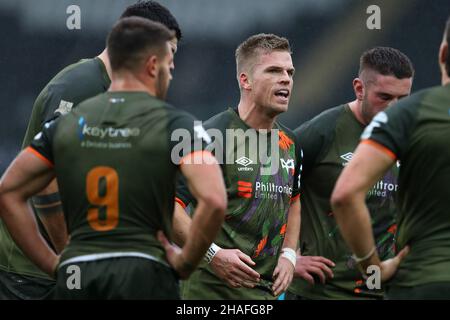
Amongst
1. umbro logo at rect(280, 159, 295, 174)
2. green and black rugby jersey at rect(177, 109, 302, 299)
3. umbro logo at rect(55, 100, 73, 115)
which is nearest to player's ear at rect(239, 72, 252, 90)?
green and black rugby jersey at rect(177, 109, 302, 299)

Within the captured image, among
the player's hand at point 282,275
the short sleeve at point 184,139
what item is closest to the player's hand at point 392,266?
the short sleeve at point 184,139

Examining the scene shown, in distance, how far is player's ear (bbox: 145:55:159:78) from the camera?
416 centimetres

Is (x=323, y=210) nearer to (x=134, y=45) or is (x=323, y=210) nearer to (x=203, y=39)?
(x=134, y=45)

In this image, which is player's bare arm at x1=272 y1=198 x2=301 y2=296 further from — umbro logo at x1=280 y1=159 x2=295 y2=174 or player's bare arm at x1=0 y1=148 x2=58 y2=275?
player's bare arm at x1=0 y1=148 x2=58 y2=275

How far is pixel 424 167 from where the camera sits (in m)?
3.91

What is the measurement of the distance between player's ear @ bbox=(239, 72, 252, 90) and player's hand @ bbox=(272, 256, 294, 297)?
1186 millimetres

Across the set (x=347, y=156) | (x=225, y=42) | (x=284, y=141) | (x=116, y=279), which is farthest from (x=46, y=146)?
(x=225, y=42)

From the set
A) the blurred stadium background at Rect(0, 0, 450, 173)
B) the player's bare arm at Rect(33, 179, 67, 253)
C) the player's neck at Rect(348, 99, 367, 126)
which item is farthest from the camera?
the blurred stadium background at Rect(0, 0, 450, 173)

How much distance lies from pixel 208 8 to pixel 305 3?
110 cm

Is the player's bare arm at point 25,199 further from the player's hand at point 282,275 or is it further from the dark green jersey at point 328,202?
the dark green jersey at point 328,202

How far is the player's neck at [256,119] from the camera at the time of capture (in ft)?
19.2

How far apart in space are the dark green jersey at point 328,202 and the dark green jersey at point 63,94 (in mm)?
1528

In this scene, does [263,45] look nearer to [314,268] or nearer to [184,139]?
[314,268]
